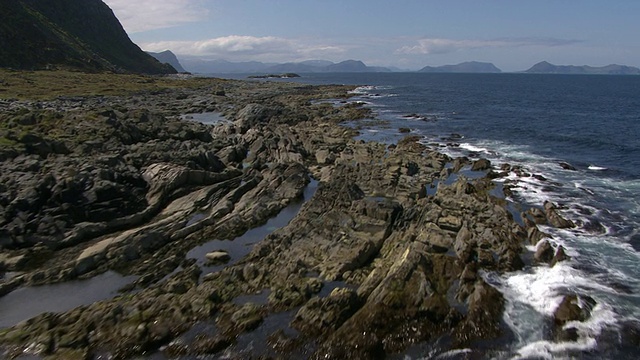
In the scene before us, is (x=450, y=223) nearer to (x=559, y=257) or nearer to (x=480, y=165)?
(x=559, y=257)

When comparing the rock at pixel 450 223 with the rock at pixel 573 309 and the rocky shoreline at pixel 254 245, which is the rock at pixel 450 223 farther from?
the rock at pixel 573 309

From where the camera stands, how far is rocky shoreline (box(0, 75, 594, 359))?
2158 cm

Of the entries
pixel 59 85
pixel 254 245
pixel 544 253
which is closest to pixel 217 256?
pixel 254 245

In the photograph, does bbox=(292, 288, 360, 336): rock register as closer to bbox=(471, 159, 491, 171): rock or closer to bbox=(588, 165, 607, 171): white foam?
bbox=(471, 159, 491, 171): rock

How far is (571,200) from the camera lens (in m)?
40.9

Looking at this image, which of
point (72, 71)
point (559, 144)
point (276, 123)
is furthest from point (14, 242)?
point (72, 71)

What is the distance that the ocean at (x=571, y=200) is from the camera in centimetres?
2173

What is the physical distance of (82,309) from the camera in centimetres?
2359

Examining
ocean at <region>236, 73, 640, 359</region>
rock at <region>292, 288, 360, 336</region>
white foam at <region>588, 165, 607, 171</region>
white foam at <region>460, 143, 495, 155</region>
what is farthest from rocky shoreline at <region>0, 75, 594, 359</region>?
white foam at <region>588, 165, 607, 171</region>

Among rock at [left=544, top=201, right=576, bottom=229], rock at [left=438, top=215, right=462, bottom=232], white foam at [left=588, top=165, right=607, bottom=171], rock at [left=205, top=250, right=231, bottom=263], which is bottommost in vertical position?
white foam at [left=588, top=165, right=607, bottom=171]

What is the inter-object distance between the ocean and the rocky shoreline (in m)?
1.19

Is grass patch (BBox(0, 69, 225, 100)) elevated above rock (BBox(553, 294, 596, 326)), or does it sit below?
above

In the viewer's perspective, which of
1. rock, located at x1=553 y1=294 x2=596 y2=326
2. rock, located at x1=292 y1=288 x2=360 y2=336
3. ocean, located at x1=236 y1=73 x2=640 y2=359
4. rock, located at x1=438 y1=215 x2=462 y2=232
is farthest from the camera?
rock, located at x1=438 y1=215 x2=462 y2=232

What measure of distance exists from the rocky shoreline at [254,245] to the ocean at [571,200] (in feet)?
3.91
